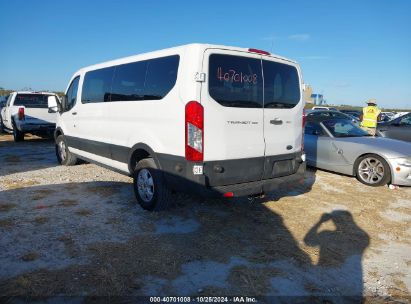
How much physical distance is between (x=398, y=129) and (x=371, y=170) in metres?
5.27

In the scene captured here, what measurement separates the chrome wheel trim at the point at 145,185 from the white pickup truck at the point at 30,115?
7.78 metres

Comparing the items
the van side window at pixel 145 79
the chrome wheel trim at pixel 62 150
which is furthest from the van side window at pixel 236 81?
the chrome wheel trim at pixel 62 150

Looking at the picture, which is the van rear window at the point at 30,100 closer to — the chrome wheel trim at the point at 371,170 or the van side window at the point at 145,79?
the van side window at the point at 145,79

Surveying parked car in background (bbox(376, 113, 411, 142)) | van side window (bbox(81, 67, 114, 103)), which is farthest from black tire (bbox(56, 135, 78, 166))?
parked car in background (bbox(376, 113, 411, 142))

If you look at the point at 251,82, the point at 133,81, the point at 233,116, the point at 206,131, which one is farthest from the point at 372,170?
the point at 133,81

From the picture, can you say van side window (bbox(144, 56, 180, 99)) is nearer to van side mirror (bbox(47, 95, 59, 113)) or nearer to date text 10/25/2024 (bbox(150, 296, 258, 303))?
date text 10/25/2024 (bbox(150, 296, 258, 303))

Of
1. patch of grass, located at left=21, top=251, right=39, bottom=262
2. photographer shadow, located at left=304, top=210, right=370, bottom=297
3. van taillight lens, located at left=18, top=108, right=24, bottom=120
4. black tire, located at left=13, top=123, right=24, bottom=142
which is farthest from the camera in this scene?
black tire, located at left=13, top=123, right=24, bottom=142

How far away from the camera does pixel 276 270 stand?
3.44 m

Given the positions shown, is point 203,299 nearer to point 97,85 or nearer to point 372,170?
point 97,85

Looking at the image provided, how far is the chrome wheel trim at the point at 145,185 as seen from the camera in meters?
4.91

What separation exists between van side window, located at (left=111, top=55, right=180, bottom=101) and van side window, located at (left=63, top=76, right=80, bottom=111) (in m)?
1.86

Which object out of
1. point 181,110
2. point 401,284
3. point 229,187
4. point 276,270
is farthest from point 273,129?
point 401,284

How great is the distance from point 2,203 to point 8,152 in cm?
570

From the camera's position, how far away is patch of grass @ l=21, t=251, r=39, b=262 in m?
3.49
